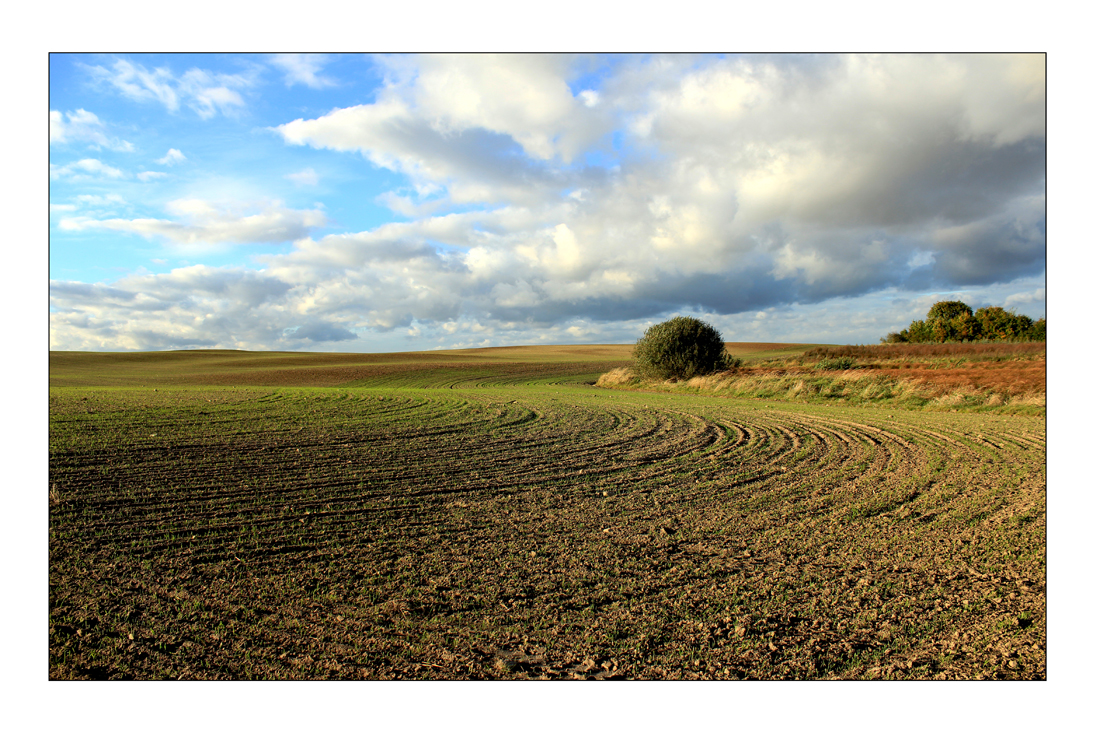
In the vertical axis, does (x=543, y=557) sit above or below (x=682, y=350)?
below

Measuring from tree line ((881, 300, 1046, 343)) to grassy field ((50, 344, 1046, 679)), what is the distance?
60.5 meters

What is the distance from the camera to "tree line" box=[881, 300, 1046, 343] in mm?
59906

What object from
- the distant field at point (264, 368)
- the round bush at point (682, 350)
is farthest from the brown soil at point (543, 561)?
the distant field at point (264, 368)

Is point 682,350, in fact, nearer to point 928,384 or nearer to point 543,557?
point 928,384

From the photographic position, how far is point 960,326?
65500 mm

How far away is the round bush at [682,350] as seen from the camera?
3938 cm

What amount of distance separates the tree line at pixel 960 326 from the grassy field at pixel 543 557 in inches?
2382

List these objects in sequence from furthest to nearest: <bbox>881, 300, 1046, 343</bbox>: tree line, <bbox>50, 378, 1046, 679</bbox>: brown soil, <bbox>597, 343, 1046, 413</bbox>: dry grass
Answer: <bbox>881, 300, 1046, 343</bbox>: tree line, <bbox>597, 343, 1046, 413</bbox>: dry grass, <bbox>50, 378, 1046, 679</bbox>: brown soil

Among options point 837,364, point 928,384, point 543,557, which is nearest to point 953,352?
point 837,364

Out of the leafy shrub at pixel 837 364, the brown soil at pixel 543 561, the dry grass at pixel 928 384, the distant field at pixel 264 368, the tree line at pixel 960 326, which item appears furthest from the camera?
the tree line at pixel 960 326

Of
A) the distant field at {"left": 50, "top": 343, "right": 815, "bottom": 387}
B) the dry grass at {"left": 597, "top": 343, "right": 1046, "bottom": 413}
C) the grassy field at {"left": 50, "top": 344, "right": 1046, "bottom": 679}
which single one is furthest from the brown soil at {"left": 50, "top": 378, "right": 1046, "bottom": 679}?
the distant field at {"left": 50, "top": 343, "right": 815, "bottom": 387}

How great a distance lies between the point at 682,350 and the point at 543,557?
35.0 metres

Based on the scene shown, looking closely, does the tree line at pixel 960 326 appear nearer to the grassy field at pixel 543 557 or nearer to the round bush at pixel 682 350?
the round bush at pixel 682 350

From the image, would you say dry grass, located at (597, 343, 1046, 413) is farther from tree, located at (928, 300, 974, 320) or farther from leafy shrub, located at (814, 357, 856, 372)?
tree, located at (928, 300, 974, 320)
